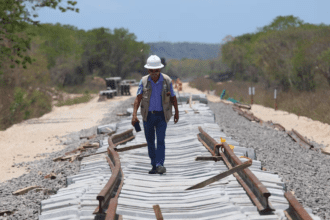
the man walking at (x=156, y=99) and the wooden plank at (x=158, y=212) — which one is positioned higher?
the man walking at (x=156, y=99)

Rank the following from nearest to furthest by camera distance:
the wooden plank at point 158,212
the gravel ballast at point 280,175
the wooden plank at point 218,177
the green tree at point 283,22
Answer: the wooden plank at point 158,212 < the gravel ballast at point 280,175 < the wooden plank at point 218,177 < the green tree at point 283,22

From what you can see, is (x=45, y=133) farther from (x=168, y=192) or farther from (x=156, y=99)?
(x=168, y=192)

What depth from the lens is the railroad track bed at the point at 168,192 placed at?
3820 millimetres

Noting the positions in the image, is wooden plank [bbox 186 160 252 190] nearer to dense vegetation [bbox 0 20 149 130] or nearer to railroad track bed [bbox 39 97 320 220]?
railroad track bed [bbox 39 97 320 220]

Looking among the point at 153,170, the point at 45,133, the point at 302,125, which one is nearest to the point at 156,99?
the point at 153,170

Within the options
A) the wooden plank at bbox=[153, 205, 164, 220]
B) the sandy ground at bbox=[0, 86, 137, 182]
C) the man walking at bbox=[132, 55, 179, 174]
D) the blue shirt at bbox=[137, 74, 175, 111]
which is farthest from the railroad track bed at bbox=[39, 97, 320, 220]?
the sandy ground at bbox=[0, 86, 137, 182]

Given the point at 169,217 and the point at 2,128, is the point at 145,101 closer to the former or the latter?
the point at 169,217

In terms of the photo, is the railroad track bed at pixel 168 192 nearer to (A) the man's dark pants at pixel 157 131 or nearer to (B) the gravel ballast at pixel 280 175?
(A) the man's dark pants at pixel 157 131

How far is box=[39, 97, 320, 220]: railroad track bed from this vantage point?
3820 millimetres

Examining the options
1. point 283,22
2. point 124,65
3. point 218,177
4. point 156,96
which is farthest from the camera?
point 124,65

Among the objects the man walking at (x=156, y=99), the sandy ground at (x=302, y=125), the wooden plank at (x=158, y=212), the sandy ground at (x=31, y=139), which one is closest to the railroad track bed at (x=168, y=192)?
the wooden plank at (x=158, y=212)

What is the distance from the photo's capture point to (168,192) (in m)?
4.70

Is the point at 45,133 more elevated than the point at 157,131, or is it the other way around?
the point at 157,131

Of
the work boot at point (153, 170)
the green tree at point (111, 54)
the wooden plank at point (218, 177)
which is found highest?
the green tree at point (111, 54)
